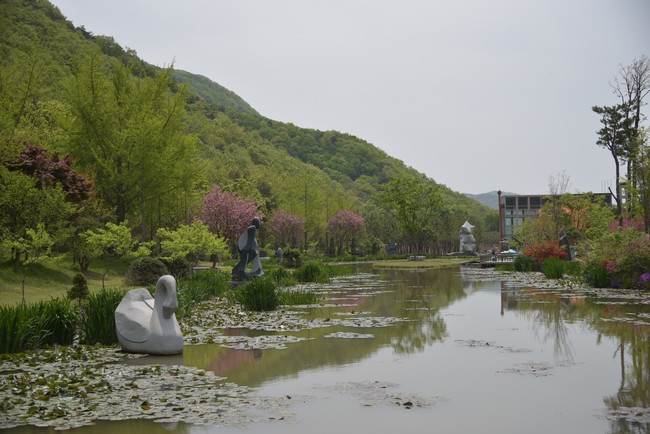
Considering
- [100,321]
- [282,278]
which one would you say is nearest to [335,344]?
[100,321]

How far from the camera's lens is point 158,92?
33.0m

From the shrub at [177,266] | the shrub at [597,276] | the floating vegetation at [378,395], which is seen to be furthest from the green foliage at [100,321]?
the shrub at [597,276]

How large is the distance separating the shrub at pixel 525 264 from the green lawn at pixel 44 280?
63.6 ft

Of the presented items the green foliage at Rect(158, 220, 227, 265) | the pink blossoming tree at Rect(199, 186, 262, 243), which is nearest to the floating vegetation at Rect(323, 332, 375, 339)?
Result: the green foliage at Rect(158, 220, 227, 265)

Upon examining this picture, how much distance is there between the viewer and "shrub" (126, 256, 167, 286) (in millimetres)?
21000

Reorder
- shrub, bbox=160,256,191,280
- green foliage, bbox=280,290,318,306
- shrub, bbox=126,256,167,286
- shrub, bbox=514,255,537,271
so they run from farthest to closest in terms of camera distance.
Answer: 1. shrub, bbox=514,255,537,271
2. shrub, bbox=160,256,191,280
3. shrub, bbox=126,256,167,286
4. green foliage, bbox=280,290,318,306

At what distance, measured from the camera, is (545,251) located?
3195cm

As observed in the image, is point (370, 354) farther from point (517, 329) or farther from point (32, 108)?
point (32, 108)

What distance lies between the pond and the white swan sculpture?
1.17 feet

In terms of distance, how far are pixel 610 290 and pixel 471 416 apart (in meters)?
15.2

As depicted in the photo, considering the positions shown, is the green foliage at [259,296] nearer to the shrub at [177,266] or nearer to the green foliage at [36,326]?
the green foliage at [36,326]

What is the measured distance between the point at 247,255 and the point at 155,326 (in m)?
14.7

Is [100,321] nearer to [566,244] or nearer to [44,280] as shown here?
[44,280]

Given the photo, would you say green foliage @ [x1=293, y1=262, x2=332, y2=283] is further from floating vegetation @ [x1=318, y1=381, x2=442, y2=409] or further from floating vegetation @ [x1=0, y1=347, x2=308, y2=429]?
floating vegetation @ [x1=318, y1=381, x2=442, y2=409]
